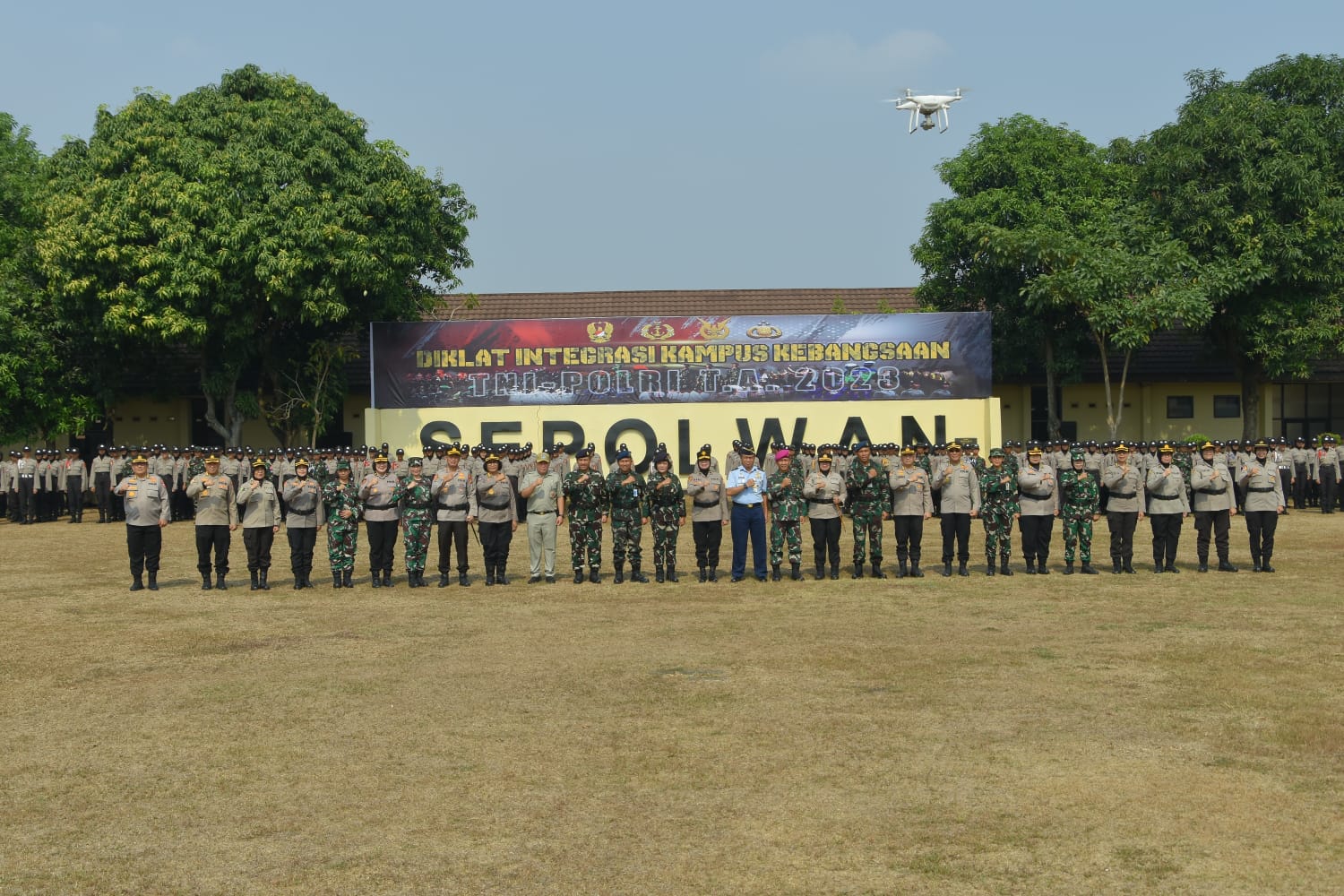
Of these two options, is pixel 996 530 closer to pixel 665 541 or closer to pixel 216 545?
pixel 665 541

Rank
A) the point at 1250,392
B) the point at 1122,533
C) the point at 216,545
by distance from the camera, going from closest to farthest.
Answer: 1. the point at 216,545
2. the point at 1122,533
3. the point at 1250,392

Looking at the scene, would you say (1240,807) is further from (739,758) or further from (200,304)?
(200,304)

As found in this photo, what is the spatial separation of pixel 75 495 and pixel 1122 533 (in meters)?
21.3

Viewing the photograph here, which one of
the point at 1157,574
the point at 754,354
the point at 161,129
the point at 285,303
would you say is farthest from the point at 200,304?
the point at 1157,574

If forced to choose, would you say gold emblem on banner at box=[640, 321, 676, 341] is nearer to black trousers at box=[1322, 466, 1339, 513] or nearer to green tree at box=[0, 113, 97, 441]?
green tree at box=[0, 113, 97, 441]

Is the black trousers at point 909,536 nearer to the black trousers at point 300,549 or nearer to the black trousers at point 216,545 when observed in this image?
the black trousers at point 300,549

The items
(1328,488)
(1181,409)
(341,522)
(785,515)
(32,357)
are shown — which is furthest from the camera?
(1181,409)

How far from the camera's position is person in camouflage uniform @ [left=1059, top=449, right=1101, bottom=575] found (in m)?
15.8

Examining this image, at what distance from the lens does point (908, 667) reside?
10.0 metres

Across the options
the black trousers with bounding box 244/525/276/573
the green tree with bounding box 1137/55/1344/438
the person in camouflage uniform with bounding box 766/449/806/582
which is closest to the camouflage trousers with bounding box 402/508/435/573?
the black trousers with bounding box 244/525/276/573

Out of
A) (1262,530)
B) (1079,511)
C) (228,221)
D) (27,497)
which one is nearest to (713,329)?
(228,221)

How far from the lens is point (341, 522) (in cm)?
1516

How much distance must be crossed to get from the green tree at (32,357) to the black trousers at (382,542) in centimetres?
1718

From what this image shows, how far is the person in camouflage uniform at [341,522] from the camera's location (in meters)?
15.1
